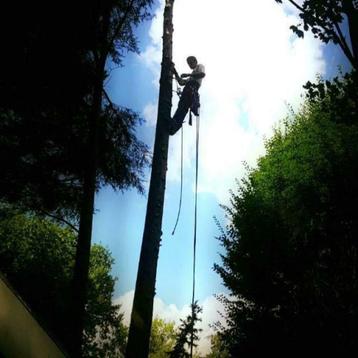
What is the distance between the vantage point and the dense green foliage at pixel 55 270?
30188 millimetres

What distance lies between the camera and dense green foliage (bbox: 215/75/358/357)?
12039 mm

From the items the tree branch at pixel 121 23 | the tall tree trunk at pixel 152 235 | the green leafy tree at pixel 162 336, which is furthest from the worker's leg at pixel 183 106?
the green leafy tree at pixel 162 336

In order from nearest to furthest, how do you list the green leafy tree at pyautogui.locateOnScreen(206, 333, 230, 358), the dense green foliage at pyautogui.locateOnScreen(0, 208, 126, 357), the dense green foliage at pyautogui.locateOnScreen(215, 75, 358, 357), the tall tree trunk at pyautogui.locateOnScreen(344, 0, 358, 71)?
the tall tree trunk at pyautogui.locateOnScreen(344, 0, 358, 71), the dense green foliage at pyautogui.locateOnScreen(215, 75, 358, 357), the green leafy tree at pyautogui.locateOnScreen(206, 333, 230, 358), the dense green foliage at pyautogui.locateOnScreen(0, 208, 126, 357)

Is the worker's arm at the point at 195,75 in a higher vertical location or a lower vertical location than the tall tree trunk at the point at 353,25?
higher

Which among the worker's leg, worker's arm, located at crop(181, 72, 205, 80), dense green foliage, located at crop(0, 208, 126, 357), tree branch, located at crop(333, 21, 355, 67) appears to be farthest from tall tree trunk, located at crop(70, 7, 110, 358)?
dense green foliage, located at crop(0, 208, 126, 357)

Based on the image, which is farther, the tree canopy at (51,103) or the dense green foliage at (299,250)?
the dense green foliage at (299,250)

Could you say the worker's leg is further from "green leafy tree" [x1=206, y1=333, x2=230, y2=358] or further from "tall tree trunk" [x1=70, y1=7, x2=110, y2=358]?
"green leafy tree" [x1=206, y1=333, x2=230, y2=358]

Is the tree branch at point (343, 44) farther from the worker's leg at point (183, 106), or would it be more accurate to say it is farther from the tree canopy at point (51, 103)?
the tree canopy at point (51, 103)

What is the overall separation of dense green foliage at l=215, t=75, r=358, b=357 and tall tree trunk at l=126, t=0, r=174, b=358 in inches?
321

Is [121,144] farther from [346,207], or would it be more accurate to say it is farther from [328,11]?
[346,207]

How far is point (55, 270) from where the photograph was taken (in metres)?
35.1

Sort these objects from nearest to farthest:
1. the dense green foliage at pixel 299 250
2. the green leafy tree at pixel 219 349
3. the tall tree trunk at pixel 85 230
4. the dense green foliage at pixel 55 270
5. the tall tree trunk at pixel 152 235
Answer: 1. the tall tree trunk at pixel 152 235
2. the tall tree trunk at pixel 85 230
3. the dense green foliage at pixel 299 250
4. the green leafy tree at pixel 219 349
5. the dense green foliage at pixel 55 270

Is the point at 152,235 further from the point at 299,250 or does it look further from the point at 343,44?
the point at 299,250

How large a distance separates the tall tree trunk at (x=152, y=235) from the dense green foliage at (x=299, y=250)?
8157 millimetres
